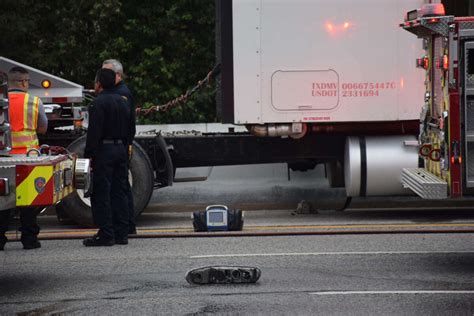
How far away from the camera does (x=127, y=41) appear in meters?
20.1

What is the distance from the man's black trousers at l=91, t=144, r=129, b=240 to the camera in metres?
12.2

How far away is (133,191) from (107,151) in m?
1.91

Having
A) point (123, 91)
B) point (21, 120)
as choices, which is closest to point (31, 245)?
point (21, 120)

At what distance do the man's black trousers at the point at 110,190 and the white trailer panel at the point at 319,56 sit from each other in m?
2.38

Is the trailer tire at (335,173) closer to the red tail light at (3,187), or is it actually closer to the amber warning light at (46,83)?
the amber warning light at (46,83)

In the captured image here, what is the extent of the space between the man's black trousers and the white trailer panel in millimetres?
2380

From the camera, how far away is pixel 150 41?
20.1 m

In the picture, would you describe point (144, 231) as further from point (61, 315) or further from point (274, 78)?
point (61, 315)

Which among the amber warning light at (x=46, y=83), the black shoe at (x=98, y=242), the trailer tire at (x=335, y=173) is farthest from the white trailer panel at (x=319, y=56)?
the black shoe at (x=98, y=242)

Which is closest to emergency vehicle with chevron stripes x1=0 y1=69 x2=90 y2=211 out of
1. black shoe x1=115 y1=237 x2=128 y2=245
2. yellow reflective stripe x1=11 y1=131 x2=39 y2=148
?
yellow reflective stripe x1=11 y1=131 x2=39 y2=148

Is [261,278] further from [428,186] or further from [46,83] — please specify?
[46,83]

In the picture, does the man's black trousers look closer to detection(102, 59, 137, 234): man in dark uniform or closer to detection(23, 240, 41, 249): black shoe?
detection(102, 59, 137, 234): man in dark uniform

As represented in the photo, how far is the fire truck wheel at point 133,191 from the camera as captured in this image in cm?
1399

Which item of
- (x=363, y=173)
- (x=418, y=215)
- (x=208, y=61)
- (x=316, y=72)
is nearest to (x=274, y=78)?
(x=316, y=72)
